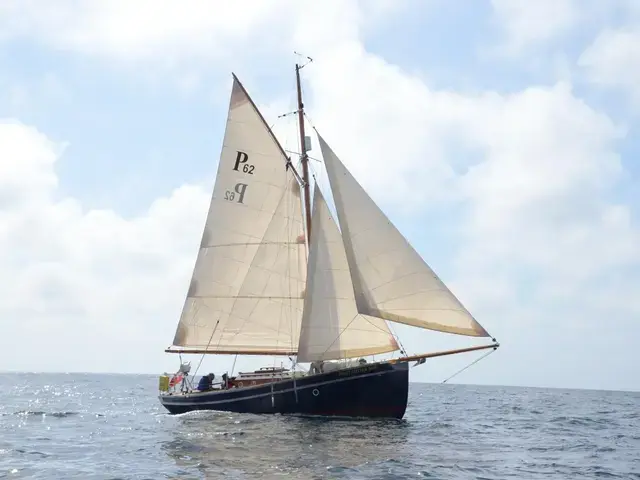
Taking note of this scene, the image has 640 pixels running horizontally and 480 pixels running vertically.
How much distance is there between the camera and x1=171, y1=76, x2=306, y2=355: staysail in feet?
129

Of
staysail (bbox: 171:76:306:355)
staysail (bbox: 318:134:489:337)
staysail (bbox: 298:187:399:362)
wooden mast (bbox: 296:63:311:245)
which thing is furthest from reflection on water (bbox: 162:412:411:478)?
wooden mast (bbox: 296:63:311:245)

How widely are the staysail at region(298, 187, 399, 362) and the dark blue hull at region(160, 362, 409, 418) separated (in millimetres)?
1117

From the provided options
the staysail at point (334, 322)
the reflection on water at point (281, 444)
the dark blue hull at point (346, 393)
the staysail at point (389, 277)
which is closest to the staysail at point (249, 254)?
the dark blue hull at point (346, 393)

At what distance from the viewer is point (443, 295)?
106 ft

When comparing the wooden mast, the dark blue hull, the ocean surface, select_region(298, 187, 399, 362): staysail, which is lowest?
the ocean surface

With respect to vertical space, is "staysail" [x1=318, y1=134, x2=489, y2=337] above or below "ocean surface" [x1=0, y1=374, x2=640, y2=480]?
above

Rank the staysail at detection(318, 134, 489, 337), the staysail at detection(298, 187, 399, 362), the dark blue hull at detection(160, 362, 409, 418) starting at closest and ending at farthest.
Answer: the staysail at detection(318, 134, 489, 337), the dark blue hull at detection(160, 362, 409, 418), the staysail at detection(298, 187, 399, 362)

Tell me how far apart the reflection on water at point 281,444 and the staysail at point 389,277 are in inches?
206

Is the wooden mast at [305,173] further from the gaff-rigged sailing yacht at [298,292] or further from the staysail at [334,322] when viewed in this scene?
the staysail at [334,322]

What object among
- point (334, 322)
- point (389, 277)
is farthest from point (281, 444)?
point (389, 277)

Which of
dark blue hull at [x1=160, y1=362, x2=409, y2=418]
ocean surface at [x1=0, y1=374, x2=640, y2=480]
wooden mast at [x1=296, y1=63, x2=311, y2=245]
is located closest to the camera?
ocean surface at [x1=0, y1=374, x2=640, y2=480]

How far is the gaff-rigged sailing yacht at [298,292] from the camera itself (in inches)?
1305

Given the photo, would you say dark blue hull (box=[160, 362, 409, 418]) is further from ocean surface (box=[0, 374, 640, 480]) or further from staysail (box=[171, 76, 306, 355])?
staysail (box=[171, 76, 306, 355])

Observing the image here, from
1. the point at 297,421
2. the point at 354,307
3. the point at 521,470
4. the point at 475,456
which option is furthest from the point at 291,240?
the point at 521,470
